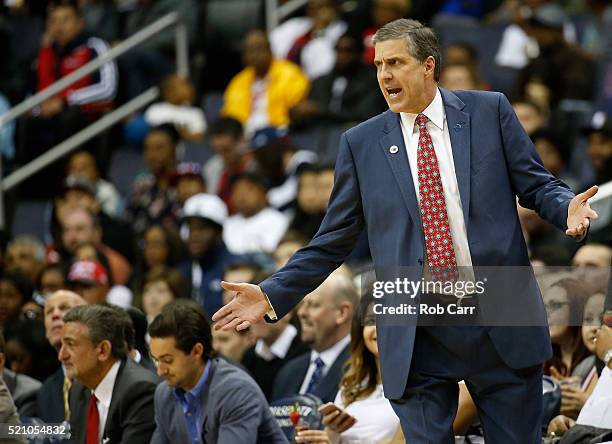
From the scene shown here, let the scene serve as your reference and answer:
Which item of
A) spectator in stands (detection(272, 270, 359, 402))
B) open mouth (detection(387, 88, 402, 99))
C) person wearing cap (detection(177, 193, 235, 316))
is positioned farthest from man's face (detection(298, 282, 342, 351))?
open mouth (detection(387, 88, 402, 99))

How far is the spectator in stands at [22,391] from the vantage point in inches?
256

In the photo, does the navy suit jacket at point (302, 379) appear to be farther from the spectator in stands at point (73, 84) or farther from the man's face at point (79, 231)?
→ the spectator in stands at point (73, 84)

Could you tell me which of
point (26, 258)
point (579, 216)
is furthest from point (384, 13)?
point (579, 216)

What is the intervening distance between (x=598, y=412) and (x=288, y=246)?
3.59m

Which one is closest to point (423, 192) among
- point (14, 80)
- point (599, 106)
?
point (599, 106)

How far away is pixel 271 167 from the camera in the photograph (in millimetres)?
10375

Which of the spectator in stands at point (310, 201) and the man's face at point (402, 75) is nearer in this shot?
the man's face at point (402, 75)

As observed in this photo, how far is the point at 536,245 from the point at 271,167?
8.88ft

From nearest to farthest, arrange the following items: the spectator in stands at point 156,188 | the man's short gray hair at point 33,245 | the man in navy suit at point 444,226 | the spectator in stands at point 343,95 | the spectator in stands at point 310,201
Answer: the man in navy suit at point 444,226 → the spectator in stands at point 310,201 → the man's short gray hair at point 33,245 → the spectator in stands at point 156,188 → the spectator in stands at point 343,95

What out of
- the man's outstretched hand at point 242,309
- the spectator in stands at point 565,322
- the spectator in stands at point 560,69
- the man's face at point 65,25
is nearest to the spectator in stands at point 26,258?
the man's face at point 65,25

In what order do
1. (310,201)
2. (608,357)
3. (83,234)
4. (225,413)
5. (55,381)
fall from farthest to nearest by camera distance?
(83,234) < (310,201) < (55,381) < (225,413) < (608,357)

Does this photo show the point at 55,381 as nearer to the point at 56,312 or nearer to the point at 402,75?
the point at 56,312

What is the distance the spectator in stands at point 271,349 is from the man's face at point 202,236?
1.88m

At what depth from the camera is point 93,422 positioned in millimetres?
5934
